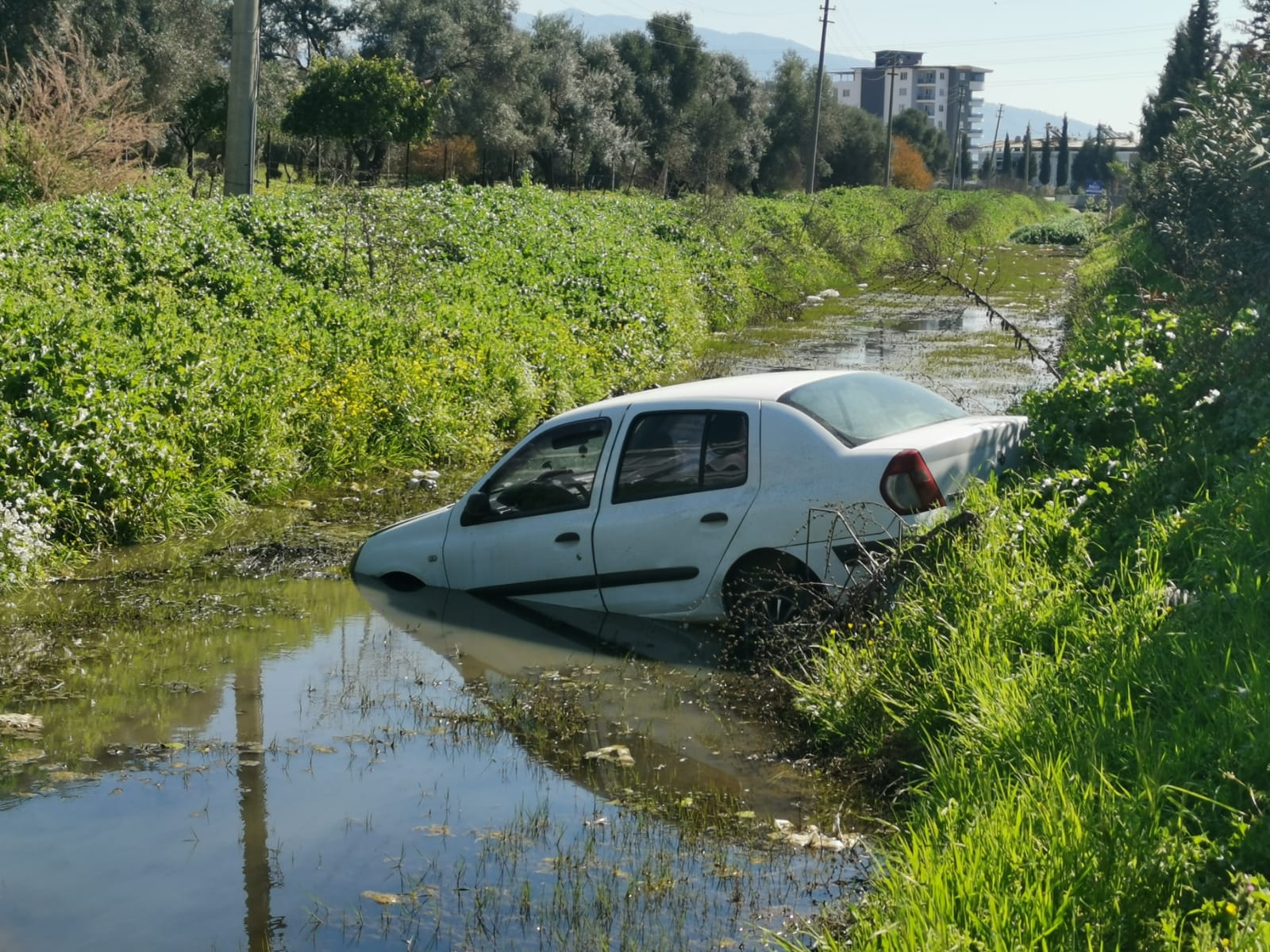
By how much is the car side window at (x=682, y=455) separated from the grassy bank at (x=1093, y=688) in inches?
53.2

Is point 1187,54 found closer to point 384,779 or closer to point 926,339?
point 926,339

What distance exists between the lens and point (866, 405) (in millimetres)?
8523

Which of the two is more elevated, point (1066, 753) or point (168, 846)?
point (1066, 753)

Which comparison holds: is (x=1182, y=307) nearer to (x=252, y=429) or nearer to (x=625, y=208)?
(x=252, y=429)

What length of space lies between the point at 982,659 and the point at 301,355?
964 cm

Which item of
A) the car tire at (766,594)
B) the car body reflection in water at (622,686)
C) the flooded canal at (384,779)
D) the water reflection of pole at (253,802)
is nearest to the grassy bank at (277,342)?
the flooded canal at (384,779)

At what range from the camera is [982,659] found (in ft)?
19.8

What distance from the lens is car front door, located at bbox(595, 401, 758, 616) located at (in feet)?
26.9

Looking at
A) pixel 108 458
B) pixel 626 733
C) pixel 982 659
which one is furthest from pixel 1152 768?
pixel 108 458

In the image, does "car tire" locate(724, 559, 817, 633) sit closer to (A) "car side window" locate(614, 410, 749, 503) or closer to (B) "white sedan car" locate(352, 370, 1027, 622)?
(B) "white sedan car" locate(352, 370, 1027, 622)

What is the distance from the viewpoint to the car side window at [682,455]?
8242mm

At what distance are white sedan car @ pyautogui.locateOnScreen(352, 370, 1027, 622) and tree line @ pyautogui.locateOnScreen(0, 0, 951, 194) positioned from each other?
25.7m

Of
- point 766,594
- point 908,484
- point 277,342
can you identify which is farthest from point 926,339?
point 766,594

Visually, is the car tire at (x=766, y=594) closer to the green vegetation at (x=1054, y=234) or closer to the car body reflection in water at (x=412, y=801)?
the car body reflection in water at (x=412, y=801)
